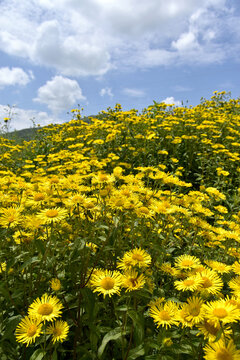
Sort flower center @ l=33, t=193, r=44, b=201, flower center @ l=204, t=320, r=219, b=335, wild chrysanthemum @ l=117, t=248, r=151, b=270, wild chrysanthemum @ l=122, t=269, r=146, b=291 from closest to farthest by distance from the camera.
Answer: flower center @ l=204, t=320, r=219, b=335, wild chrysanthemum @ l=122, t=269, r=146, b=291, wild chrysanthemum @ l=117, t=248, r=151, b=270, flower center @ l=33, t=193, r=44, b=201

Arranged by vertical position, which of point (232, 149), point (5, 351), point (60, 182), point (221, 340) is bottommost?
point (5, 351)

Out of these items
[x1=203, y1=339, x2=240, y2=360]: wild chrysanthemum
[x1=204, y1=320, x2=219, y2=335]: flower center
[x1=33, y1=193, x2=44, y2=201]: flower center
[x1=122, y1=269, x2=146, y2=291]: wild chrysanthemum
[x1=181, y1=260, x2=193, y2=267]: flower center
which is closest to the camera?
[x1=203, y1=339, x2=240, y2=360]: wild chrysanthemum

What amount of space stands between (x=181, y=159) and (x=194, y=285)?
474 centimetres

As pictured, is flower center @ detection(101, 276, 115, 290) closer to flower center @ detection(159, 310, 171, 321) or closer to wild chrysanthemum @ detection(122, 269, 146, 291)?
wild chrysanthemum @ detection(122, 269, 146, 291)

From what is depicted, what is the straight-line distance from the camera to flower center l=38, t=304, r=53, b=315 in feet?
3.40

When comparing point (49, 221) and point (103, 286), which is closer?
point (103, 286)

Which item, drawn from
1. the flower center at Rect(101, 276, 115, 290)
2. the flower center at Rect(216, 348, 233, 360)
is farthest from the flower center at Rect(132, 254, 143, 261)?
the flower center at Rect(216, 348, 233, 360)

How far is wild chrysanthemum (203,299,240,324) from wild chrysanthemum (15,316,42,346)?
2.25 feet

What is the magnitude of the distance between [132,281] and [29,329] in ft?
1.60

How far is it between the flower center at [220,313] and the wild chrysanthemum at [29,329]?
0.70 metres

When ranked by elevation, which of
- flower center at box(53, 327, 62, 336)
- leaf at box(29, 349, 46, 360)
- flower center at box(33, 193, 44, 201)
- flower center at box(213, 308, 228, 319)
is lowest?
leaf at box(29, 349, 46, 360)

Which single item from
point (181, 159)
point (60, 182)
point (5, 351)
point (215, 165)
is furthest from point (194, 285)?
point (181, 159)

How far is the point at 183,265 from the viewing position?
1.31 m

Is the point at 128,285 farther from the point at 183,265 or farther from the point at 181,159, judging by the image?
the point at 181,159
